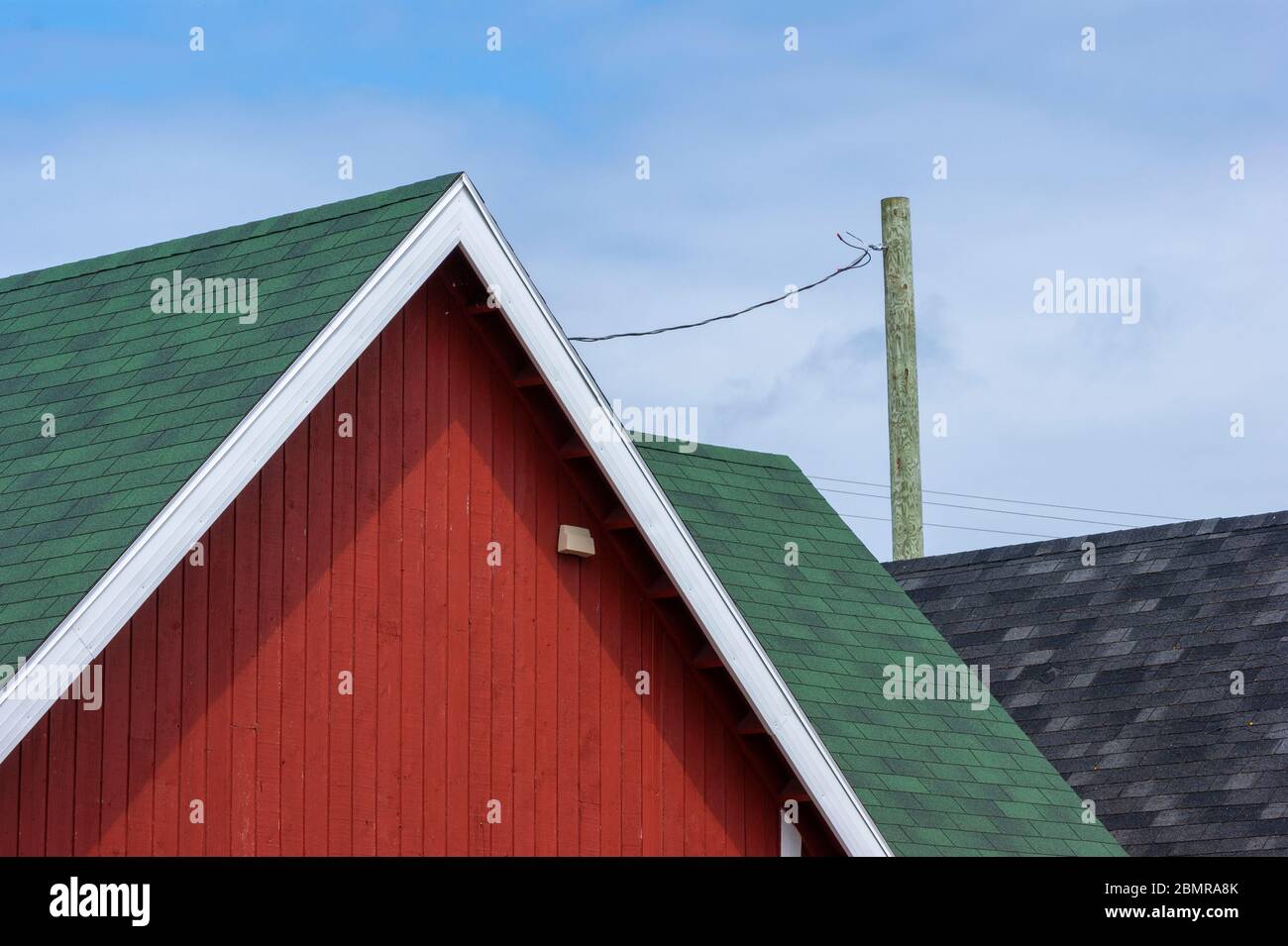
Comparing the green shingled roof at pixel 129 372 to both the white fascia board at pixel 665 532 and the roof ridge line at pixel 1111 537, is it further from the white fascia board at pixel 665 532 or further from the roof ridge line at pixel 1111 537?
the roof ridge line at pixel 1111 537

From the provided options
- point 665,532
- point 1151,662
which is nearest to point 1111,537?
point 1151,662

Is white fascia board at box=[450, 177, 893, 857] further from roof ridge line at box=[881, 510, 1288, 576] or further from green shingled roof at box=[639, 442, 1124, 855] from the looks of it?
roof ridge line at box=[881, 510, 1288, 576]

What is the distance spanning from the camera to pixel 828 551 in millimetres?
19875

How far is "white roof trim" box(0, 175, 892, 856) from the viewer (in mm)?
11586

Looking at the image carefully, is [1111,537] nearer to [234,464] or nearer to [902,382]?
[902,382]

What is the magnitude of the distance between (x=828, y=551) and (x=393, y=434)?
6752 mm

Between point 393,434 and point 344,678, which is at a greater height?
point 393,434

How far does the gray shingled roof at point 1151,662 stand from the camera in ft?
74.7

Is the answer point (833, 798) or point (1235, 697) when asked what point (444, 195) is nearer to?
point (833, 798)

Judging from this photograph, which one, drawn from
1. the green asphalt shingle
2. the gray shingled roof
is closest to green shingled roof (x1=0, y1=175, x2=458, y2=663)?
the green asphalt shingle

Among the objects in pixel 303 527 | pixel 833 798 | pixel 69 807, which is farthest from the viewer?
pixel 833 798

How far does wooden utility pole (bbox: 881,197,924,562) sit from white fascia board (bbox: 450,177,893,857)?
48.4ft
